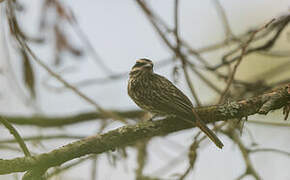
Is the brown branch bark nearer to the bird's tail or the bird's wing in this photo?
the bird's tail

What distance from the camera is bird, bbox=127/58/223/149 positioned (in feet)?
11.3

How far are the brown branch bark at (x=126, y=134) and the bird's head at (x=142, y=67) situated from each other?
3.63ft

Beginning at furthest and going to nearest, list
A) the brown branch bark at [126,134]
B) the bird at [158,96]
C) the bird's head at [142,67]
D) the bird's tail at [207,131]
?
the bird's head at [142,67], the bird at [158,96], the bird's tail at [207,131], the brown branch bark at [126,134]

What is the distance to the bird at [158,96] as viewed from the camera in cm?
344

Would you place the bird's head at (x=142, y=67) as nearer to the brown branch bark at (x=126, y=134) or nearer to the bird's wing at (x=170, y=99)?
the bird's wing at (x=170, y=99)

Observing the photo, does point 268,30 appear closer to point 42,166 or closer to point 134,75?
point 134,75

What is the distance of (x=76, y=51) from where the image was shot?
4.39 meters

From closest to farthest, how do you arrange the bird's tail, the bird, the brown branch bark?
the brown branch bark, the bird's tail, the bird

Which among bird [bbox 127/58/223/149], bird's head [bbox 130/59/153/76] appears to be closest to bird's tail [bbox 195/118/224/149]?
bird [bbox 127/58/223/149]

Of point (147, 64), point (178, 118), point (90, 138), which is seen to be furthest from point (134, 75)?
point (90, 138)

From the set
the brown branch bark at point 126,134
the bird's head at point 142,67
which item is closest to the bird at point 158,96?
the bird's head at point 142,67

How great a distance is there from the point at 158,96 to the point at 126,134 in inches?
35.5

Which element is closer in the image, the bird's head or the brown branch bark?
the brown branch bark

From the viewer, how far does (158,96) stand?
405 cm
